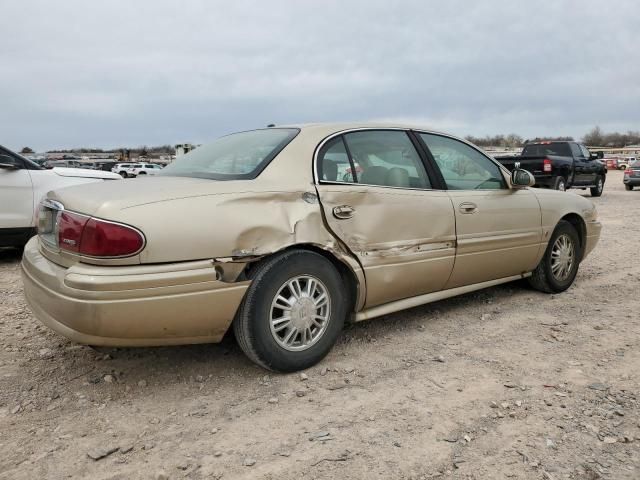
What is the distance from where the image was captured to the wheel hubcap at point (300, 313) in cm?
282

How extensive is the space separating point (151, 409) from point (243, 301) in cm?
70

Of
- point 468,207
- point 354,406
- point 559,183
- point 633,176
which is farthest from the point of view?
point 633,176

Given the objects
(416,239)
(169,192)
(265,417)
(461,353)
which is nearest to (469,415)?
(461,353)

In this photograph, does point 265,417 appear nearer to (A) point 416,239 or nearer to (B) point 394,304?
(B) point 394,304

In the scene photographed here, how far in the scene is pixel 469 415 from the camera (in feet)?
8.19

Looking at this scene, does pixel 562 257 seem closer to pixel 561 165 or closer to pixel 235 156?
pixel 235 156

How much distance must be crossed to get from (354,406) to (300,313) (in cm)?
59

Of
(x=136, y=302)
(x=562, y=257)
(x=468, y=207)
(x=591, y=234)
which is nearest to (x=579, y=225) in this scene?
(x=591, y=234)

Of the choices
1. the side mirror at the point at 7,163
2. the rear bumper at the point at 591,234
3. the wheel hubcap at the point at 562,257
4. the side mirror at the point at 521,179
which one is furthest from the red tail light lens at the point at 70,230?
the rear bumper at the point at 591,234

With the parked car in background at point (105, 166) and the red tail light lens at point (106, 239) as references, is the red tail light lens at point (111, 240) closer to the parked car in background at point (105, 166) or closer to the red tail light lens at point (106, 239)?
the red tail light lens at point (106, 239)

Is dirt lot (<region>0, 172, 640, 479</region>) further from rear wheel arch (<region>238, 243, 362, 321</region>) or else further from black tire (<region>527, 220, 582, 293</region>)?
black tire (<region>527, 220, 582, 293</region>)

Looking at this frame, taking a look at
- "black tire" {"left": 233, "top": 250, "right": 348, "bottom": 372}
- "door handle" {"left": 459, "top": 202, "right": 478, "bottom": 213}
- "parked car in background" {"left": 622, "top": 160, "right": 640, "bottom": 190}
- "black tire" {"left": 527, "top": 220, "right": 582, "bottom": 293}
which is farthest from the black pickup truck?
"black tire" {"left": 233, "top": 250, "right": 348, "bottom": 372}

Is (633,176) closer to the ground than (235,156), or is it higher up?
closer to the ground

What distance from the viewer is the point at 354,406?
2.59m
